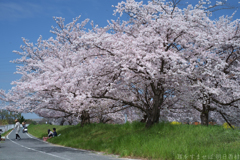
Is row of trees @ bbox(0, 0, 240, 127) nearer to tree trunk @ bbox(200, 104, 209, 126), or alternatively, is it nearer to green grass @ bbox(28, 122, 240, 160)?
tree trunk @ bbox(200, 104, 209, 126)

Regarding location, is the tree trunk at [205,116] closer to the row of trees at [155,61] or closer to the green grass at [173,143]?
the row of trees at [155,61]

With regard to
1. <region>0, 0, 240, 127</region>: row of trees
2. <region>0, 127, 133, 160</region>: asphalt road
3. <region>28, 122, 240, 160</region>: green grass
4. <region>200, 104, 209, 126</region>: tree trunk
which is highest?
<region>0, 0, 240, 127</region>: row of trees

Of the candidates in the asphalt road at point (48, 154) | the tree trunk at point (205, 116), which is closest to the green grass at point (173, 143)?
the asphalt road at point (48, 154)

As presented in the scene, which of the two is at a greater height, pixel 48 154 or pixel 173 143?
pixel 173 143

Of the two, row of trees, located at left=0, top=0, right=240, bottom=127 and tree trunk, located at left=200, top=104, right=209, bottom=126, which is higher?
row of trees, located at left=0, top=0, right=240, bottom=127

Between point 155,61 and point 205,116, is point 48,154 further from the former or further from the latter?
point 205,116

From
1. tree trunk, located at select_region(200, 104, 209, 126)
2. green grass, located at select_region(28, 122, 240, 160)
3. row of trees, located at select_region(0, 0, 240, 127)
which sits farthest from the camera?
tree trunk, located at select_region(200, 104, 209, 126)

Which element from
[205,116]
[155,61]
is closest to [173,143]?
[155,61]

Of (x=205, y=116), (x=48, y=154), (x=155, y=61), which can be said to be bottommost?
(x=48, y=154)

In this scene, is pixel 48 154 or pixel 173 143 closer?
pixel 173 143

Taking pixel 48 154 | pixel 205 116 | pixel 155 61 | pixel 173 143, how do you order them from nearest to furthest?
pixel 173 143 < pixel 48 154 < pixel 155 61 < pixel 205 116

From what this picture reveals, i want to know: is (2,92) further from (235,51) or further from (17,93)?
(235,51)

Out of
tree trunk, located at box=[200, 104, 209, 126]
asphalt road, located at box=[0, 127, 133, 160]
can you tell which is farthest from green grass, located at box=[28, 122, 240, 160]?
tree trunk, located at box=[200, 104, 209, 126]

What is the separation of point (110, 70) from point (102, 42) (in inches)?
86.9
